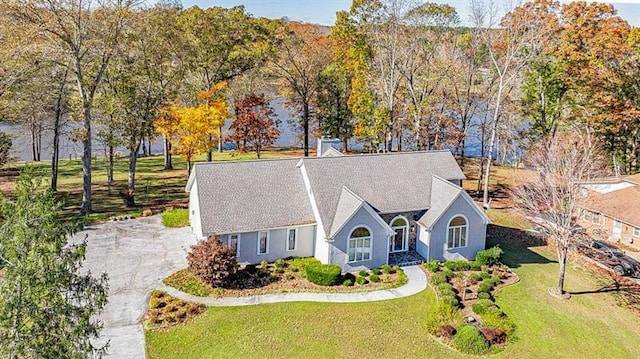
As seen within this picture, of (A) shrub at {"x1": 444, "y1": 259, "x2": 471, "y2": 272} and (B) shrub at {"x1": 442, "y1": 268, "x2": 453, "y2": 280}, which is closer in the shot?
(B) shrub at {"x1": 442, "y1": 268, "x2": 453, "y2": 280}

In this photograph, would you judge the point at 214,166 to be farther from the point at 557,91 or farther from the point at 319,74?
the point at 557,91

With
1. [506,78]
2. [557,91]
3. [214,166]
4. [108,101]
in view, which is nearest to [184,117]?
[108,101]

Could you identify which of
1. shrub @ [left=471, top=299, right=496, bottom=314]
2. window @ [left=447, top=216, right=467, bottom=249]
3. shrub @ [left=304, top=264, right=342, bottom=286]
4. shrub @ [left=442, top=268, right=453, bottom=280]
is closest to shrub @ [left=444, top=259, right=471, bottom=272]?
shrub @ [left=442, top=268, right=453, bottom=280]

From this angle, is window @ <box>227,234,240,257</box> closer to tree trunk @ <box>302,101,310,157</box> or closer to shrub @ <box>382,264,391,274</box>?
shrub @ <box>382,264,391,274</box>

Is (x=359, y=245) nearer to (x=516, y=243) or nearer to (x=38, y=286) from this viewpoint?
(x=516, y=243)

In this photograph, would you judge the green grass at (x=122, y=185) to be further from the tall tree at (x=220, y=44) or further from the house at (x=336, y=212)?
the house at (x=336, y=212)

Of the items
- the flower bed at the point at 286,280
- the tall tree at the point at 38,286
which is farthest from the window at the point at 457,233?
the tall tree at the point at 38,286
